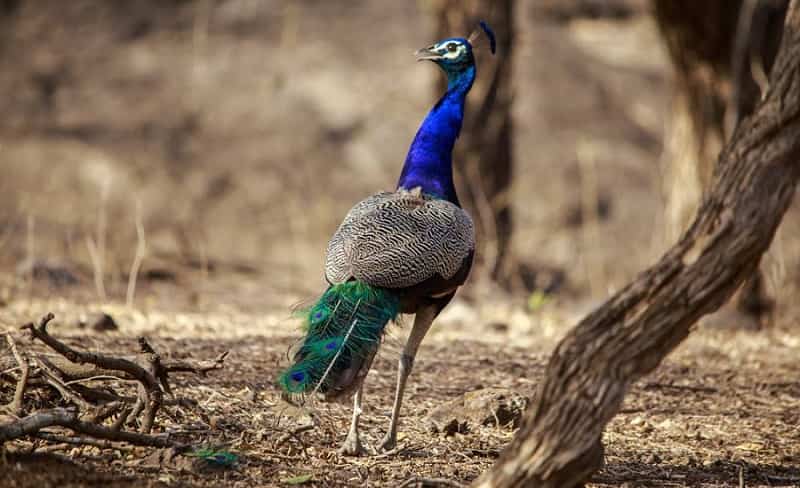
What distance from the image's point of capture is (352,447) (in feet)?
13.9

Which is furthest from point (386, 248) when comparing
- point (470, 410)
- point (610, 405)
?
point (610, 405)

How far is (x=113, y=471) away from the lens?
366cm

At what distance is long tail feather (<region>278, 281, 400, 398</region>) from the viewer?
3.95 m

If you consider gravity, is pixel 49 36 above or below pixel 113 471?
above

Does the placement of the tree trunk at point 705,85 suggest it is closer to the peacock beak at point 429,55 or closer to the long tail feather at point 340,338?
the peacock beak at point 429,55

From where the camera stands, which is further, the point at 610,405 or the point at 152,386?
the point at 152,386

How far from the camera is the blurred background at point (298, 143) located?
9.18 m

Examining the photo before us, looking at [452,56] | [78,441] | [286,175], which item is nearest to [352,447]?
[78,441]

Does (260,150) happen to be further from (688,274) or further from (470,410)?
(688,274)

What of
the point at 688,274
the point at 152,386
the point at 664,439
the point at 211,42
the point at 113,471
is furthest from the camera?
the point at 211,42

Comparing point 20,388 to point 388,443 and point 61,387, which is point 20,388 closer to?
point 61,387

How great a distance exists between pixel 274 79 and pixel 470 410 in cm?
776

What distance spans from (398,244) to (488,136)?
200 inches

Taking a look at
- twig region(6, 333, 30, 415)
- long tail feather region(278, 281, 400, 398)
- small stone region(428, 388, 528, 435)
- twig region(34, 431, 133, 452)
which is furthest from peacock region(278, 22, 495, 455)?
twig region(6, 333, 30, 415)
